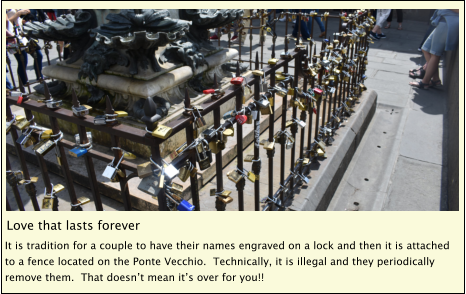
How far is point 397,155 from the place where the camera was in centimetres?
465

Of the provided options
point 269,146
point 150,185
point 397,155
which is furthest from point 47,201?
point 397,155

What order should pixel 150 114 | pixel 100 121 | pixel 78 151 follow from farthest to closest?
pixel 78 151 < pixel 100 121 < pixel 150 114

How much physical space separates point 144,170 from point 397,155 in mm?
3966

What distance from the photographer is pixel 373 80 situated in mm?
7254

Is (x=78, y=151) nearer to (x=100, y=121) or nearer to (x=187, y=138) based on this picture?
(x=100, y=121)

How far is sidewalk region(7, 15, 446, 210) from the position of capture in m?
3.83

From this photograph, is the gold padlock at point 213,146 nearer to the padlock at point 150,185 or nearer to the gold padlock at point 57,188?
the padlock at point 150,185

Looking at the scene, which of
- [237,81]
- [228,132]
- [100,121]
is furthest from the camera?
[237,81]

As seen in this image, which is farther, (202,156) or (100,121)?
(202,156)

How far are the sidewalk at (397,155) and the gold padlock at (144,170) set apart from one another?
171 cm

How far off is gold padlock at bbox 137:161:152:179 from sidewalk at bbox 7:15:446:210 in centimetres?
171

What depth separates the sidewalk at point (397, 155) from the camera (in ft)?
12.6

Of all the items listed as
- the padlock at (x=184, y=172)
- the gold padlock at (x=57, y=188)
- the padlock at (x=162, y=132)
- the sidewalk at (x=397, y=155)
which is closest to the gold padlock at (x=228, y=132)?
the padlock at (x=184, y=172)

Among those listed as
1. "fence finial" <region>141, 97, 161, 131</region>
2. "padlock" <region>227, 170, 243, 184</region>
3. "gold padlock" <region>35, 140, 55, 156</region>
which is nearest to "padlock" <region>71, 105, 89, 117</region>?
"gold padlock" <region>35, 140, 55, 156</region>
